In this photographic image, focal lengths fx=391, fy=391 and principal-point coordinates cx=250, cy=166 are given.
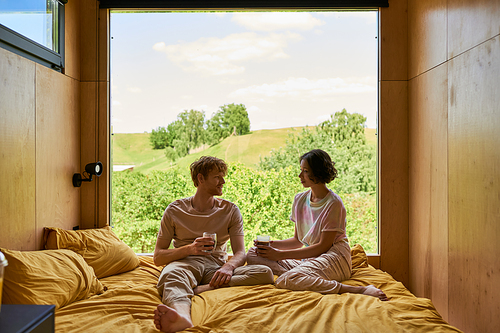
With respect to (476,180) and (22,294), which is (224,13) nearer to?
(476,180)

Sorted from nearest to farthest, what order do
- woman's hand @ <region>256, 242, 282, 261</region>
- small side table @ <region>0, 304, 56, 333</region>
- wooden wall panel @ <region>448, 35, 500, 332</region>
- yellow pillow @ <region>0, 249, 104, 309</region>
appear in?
small side table @ <region>0, 304, 56, 333</region>, yellow pillow @ <region>0, 249, 104, 309</region>, wooden wall panel @ <region>448, 35, 500, 332</region>, woman's hand @ <region>256, 242, 282, 261</region>

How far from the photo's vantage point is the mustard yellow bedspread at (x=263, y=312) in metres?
1.66

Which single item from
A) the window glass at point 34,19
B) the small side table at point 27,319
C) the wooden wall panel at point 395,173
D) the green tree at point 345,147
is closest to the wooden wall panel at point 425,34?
the wooden wall panel at point 395,173

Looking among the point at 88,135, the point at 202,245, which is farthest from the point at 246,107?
the point at 202,245

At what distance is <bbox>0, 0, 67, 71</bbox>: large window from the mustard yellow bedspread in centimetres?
163

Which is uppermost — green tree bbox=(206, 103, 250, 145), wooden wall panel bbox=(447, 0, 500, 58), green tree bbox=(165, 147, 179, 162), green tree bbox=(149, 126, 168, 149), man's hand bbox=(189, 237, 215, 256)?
wooden wall panel bbox=(447, 0, 500, 58)

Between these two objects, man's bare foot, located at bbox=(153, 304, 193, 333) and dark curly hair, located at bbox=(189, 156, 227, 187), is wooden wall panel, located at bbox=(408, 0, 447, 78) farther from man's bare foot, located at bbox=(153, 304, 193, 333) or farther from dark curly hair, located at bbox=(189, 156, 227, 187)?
man's bare foot, located at bbox=(153, 304, 193, 333)

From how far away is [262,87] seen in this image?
3.35 meters

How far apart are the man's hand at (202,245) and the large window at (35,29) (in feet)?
5.35

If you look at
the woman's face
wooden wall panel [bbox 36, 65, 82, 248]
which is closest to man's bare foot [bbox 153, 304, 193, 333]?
the woman's face

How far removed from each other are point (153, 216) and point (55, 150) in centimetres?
97

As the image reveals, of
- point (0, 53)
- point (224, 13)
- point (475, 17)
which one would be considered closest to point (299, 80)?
point (224, 13)

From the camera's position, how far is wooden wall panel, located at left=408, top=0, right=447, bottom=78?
104 inches

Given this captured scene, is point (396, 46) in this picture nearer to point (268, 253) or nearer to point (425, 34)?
point (425, 34)
